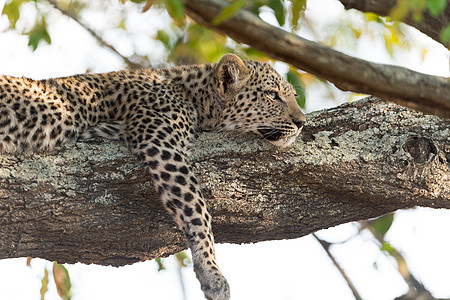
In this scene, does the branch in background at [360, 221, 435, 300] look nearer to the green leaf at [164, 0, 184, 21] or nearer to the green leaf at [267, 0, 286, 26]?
the green leaf at [267, 0, 286, 26]

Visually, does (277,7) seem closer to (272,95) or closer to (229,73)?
(229,73)

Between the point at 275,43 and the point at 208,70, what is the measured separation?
4.93 meters

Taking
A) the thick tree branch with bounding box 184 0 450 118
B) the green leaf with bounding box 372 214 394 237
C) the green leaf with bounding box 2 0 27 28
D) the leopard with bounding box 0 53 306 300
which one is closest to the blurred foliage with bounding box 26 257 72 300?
the leopard with bounding box 0 53 306 300

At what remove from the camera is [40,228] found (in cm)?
571

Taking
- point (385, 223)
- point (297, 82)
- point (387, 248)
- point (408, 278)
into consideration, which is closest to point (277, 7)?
point (297, 82)

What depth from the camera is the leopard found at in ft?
19.4

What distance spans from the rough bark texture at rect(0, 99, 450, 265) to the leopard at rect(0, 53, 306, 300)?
0.19m

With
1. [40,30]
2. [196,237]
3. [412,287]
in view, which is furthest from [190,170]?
[412,287]

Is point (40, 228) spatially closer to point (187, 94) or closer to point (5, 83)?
point (5, 83)

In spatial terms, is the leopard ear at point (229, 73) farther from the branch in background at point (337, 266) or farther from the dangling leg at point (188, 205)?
the branch in background at point (337, 266)

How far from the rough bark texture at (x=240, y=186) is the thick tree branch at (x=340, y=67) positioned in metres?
3.34

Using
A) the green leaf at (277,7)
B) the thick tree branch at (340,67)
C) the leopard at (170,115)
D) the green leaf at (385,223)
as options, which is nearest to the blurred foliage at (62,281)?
the leopard at (170,115)

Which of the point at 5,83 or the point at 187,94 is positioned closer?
the point at 5,83

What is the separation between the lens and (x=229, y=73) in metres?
7.30
